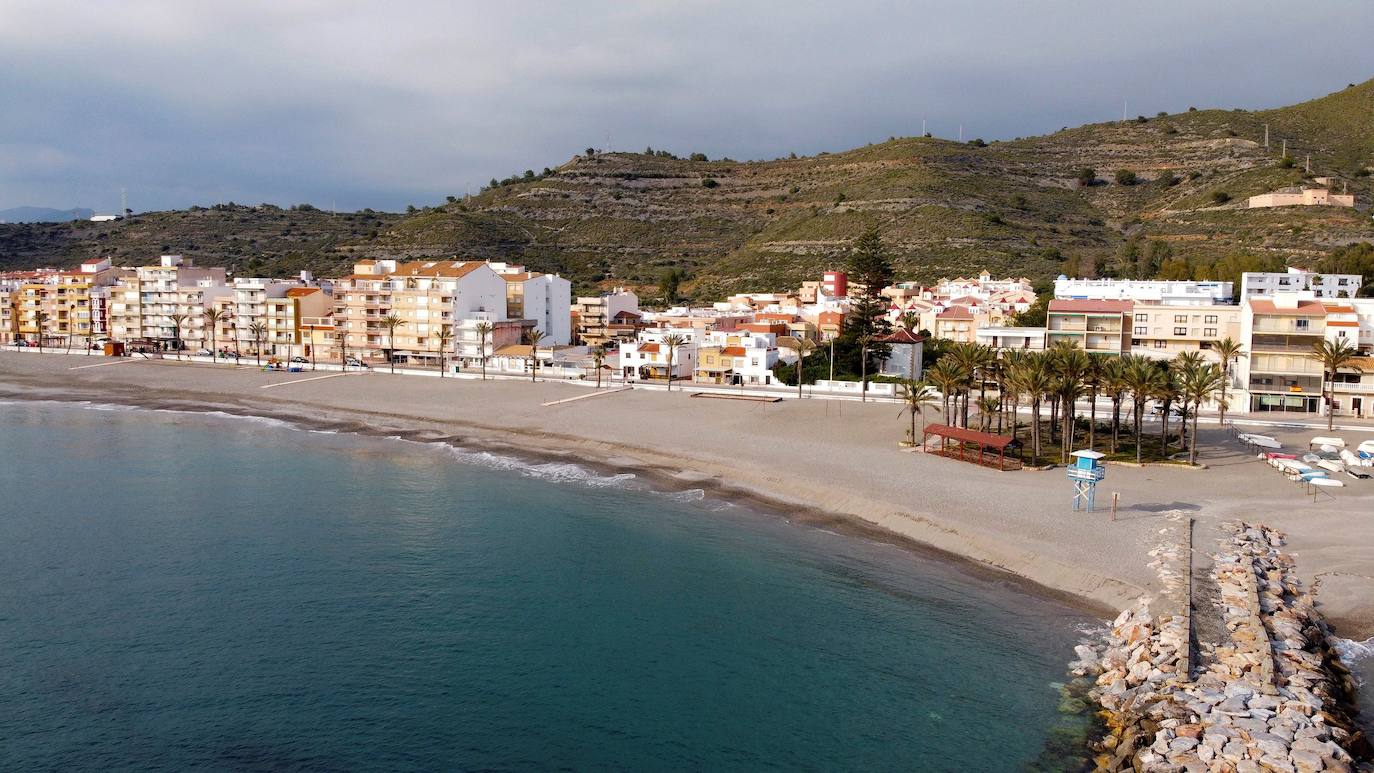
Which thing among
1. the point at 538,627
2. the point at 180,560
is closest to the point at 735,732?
the point at 538,627

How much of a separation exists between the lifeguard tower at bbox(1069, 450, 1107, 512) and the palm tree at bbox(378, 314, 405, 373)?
197 feet

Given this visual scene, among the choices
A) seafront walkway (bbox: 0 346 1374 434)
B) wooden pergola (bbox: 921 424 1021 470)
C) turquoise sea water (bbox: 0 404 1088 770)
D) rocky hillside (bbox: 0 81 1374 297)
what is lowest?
turquoise sea water (bbox: 0 404 1088 770)

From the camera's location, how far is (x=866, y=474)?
127ft

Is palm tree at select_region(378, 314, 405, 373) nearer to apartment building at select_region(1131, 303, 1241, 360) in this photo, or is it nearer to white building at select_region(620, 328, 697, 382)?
white building at select_region(620, 328, 697, 382)

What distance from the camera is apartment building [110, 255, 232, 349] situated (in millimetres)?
98375

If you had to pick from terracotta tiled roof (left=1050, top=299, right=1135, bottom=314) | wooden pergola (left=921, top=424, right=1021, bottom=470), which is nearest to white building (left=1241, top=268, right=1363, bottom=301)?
terracotta tiled roof (left=1050, top=299, right=1135, bottom=314)

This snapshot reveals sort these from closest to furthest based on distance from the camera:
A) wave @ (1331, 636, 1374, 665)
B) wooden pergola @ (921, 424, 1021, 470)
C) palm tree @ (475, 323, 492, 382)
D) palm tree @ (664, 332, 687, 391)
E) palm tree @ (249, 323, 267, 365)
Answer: wave @ (1331, 636, 1374, 665), wooden pergola @ (921, 424, 1021, 470), palm tree @ (664, 332, 687, 391), palm tree @ (475, 323, 492, 382), palm tree @ (249, 323, 267, 365)

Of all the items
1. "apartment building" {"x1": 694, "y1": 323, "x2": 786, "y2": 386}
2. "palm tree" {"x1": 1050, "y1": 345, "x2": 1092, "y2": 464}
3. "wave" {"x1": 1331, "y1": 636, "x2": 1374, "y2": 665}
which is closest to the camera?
"wave" {"x1": 1331, "y1": 636, "x2": 1374, "y2": 665}

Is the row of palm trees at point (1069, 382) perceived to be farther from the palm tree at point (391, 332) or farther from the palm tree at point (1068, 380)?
the palm tree at point (391, 332)

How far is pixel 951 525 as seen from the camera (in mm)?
31562

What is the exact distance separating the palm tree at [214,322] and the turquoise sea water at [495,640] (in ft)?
187

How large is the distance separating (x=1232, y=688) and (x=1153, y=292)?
55.8 meters

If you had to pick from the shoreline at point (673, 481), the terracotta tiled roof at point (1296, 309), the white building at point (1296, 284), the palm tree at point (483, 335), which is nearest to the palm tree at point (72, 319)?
the shoreline at point (673, 481)

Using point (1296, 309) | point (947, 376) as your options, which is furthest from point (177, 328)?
point (1296, 309)
